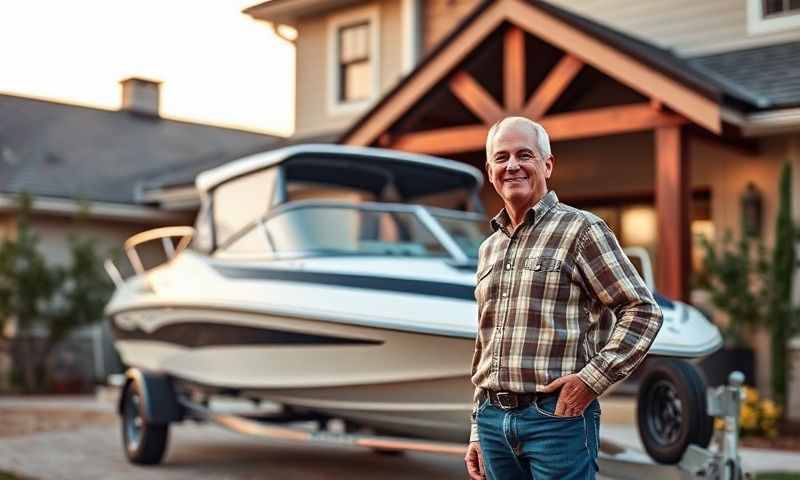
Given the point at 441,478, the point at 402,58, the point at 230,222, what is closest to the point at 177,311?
the point at 230,222

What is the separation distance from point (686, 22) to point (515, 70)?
319 cm

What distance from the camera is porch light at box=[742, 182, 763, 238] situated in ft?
36.5

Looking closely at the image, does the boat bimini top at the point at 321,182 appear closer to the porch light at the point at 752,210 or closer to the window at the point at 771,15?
the porch light at the point at 752,210

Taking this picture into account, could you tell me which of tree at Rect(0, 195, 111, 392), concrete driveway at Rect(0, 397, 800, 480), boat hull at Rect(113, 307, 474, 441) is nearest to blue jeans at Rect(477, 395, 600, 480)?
boat hull at Rect(113, 307, 474, 441)

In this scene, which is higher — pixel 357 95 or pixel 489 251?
pixel 357 95

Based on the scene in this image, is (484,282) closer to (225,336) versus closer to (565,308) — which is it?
(565,308)

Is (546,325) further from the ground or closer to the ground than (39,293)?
further from the ground

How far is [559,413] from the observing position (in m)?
2.94

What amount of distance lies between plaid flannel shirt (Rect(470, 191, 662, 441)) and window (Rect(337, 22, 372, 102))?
13.6 metres

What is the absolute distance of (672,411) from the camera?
228 inches

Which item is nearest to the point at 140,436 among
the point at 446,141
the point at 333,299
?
the point at 333,299

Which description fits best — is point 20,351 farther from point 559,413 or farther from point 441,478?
point 559,413

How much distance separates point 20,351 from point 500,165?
1521 cm

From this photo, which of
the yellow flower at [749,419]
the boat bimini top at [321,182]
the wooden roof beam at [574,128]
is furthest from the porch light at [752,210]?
the boat bimini top at [321,182]
